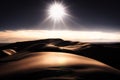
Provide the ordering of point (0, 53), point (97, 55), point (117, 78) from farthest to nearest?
point (97, 55)
point (0, 53)
point (117, 78)

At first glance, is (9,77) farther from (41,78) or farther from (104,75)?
(104,75)

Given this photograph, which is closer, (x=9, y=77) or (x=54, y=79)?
(x=54, y=79)

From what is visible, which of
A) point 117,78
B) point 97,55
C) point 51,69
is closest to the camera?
point 117,78

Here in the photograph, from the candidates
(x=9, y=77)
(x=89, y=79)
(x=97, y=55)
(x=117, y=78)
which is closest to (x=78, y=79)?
(x=89, y=79)

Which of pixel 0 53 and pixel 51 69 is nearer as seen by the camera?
pixel 51 69

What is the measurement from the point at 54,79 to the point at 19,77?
3.36ft

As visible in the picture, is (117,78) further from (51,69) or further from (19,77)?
(19,77)

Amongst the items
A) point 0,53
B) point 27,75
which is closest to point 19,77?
point 27,75

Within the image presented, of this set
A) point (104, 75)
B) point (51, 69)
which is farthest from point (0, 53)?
point (104, 75)

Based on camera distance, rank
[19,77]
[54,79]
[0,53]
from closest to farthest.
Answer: [54,79] < [19,77] < [0,53]

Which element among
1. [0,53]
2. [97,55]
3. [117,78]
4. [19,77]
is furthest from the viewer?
[97,55]

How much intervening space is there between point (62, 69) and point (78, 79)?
1.12 m

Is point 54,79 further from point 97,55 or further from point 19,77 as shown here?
point 97,55

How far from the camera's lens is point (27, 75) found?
550cm
